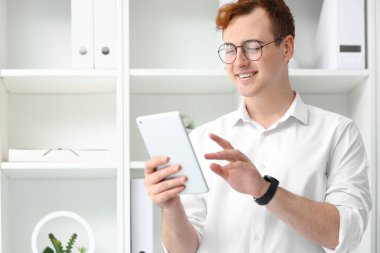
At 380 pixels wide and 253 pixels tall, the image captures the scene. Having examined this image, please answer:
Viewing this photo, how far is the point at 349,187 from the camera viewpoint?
159 cm

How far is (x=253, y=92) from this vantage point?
1.64 m

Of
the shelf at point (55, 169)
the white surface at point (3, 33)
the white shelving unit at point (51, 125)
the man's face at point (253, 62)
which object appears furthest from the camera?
the white shelving unit at point (51, 125)

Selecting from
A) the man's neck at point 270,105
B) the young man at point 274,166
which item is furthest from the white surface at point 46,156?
the man's neck at point 270,105

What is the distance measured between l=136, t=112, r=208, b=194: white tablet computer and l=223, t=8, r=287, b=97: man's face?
0.30 metres

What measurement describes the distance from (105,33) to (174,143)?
1126 millimetres

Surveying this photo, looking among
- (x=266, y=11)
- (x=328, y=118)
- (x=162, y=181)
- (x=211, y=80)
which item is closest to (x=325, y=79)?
(x=211, y=80)

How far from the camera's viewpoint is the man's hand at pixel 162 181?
1.42 metres

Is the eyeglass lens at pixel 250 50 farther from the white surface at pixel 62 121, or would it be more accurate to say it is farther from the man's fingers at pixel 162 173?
the white surface at pixel 62 121

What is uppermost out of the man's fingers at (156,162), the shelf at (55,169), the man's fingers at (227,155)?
the man's fingers at (227,155)

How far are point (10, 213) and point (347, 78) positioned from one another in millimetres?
1554

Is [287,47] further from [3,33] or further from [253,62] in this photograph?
[3,33]

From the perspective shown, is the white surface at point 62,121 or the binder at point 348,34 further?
the white surface at point 62,121

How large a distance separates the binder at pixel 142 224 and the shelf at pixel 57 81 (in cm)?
48

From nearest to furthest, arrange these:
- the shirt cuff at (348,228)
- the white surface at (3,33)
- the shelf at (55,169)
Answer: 1. the shirt cuff at (348,228)
2. the shelf at (55,169)
3. the white surface at (3,33)
